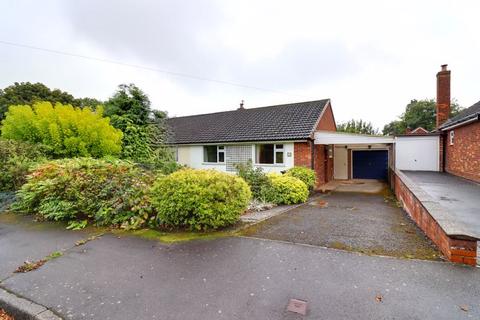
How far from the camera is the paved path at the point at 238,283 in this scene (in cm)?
250

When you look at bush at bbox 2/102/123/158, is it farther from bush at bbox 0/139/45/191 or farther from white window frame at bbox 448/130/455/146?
white window frame at bbox 448/130/455/146

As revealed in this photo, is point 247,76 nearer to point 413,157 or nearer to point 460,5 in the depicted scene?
point 460,5

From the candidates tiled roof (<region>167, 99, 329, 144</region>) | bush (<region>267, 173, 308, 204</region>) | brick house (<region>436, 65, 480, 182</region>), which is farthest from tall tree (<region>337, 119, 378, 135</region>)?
bush (<region>267, 173, 308, 204</region>)

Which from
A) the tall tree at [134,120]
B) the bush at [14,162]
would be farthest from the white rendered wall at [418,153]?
the bush at [14,162]

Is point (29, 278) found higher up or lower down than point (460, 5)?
lower down

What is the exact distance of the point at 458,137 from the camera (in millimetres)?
12344

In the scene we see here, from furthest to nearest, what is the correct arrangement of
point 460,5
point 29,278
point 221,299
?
point 460,5 < point 29,278 < point 221,299

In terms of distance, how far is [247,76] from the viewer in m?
16.6

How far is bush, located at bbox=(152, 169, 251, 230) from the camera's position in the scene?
4.96 metres

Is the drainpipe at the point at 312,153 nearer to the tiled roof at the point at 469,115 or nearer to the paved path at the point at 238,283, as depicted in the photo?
the tiled roof at the point at 469,115

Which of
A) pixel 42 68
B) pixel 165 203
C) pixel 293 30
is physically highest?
pixel 293 30

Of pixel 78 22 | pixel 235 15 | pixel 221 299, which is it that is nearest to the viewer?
pixel 221 299

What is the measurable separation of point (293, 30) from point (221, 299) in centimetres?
1107

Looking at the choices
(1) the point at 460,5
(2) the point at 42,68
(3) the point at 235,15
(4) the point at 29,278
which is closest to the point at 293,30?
(3) the point at 235,15
